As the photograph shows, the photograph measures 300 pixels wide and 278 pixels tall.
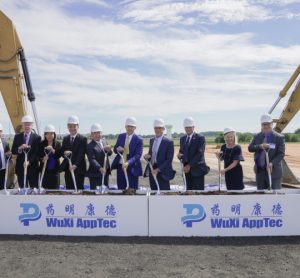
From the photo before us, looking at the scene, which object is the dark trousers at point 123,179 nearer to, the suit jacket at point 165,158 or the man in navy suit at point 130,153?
the man in navy suit at point 130,153

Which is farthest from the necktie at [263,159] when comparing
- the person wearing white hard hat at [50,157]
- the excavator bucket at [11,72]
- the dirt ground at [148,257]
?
the excavator bucket at [11,72]

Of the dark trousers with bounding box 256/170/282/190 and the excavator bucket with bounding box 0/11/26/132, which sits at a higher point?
the excavator bucket with bounding box 0/11/26/132

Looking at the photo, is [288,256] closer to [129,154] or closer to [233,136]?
[233,136]

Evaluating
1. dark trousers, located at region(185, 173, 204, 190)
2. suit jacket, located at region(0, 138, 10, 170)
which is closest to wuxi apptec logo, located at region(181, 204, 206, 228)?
dark trousers, located at region(185, 173, 204, 190)

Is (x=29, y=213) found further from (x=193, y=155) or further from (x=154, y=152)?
(x=193, y=155)

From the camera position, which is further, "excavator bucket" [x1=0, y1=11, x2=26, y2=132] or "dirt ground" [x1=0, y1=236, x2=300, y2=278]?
"excavator bucket" [x1=0, y1=11, x2=26, y2=132]

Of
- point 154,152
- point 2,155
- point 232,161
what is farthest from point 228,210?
point 2,155

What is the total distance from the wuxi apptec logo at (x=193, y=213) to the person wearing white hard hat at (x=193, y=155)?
1196 millimetres

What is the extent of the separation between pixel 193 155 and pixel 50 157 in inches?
111

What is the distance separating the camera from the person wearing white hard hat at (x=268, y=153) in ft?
24.3

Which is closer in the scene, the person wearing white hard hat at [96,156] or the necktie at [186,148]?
the person wearing white hard hat at [96,156]

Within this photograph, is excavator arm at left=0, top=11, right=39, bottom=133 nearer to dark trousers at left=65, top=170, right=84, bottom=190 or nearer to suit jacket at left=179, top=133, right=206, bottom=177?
dark trousers at left=65, top=170, right=84, bottom=190

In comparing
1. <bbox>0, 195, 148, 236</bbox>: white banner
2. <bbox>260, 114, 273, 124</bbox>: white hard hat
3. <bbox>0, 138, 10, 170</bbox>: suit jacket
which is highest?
<bbox>260, 114, 273, 124</bbox>: white hard hat

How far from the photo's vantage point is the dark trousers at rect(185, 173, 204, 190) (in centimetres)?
772
